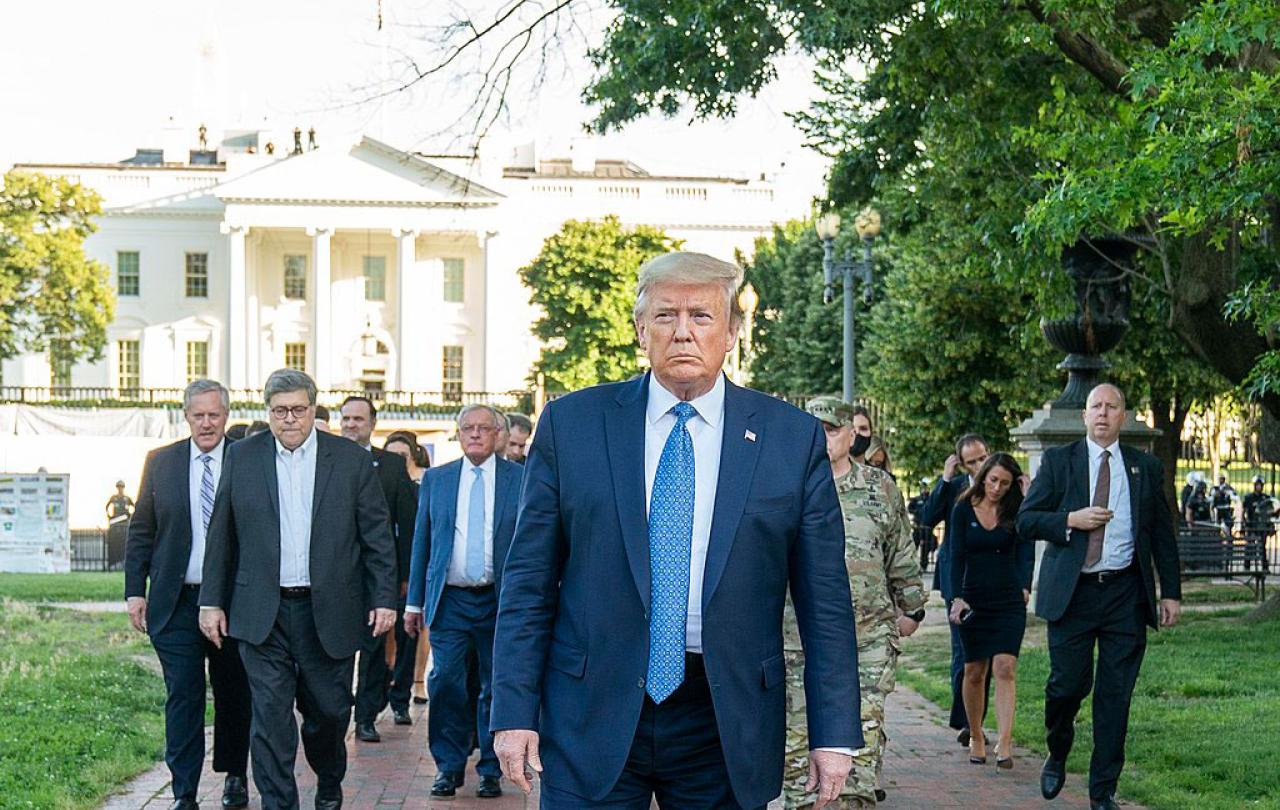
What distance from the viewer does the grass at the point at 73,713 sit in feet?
30.1

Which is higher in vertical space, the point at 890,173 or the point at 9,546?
the point at 890,173

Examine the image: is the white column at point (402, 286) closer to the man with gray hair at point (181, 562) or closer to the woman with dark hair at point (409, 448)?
the woman with dark hair at point (409, 448)

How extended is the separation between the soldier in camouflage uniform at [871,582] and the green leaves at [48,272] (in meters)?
62.0

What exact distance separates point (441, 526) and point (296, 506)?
1960 millimetres

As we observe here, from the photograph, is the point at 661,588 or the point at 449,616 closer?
the point at 661,588

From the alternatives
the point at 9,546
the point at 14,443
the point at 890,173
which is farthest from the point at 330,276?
the point at 890,173

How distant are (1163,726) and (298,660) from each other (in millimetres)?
6477

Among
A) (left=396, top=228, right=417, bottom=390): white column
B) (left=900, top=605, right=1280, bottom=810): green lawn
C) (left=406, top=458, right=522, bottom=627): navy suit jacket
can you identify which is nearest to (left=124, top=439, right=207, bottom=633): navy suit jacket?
(left=406, top=458, right=522, bottom=627): navy suit jacket

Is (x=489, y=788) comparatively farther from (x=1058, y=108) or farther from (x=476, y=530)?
(x=1058, y=108)

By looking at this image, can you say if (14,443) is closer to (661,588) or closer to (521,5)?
(521,5)

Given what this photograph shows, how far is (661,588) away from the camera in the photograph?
13.8 ft

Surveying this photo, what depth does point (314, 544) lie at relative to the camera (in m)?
7.86

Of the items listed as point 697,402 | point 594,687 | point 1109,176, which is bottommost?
point 594,687

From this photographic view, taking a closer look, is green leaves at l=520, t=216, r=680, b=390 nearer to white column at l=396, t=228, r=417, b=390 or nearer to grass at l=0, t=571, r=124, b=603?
white column at l=396, t=228, r=417, b=390
